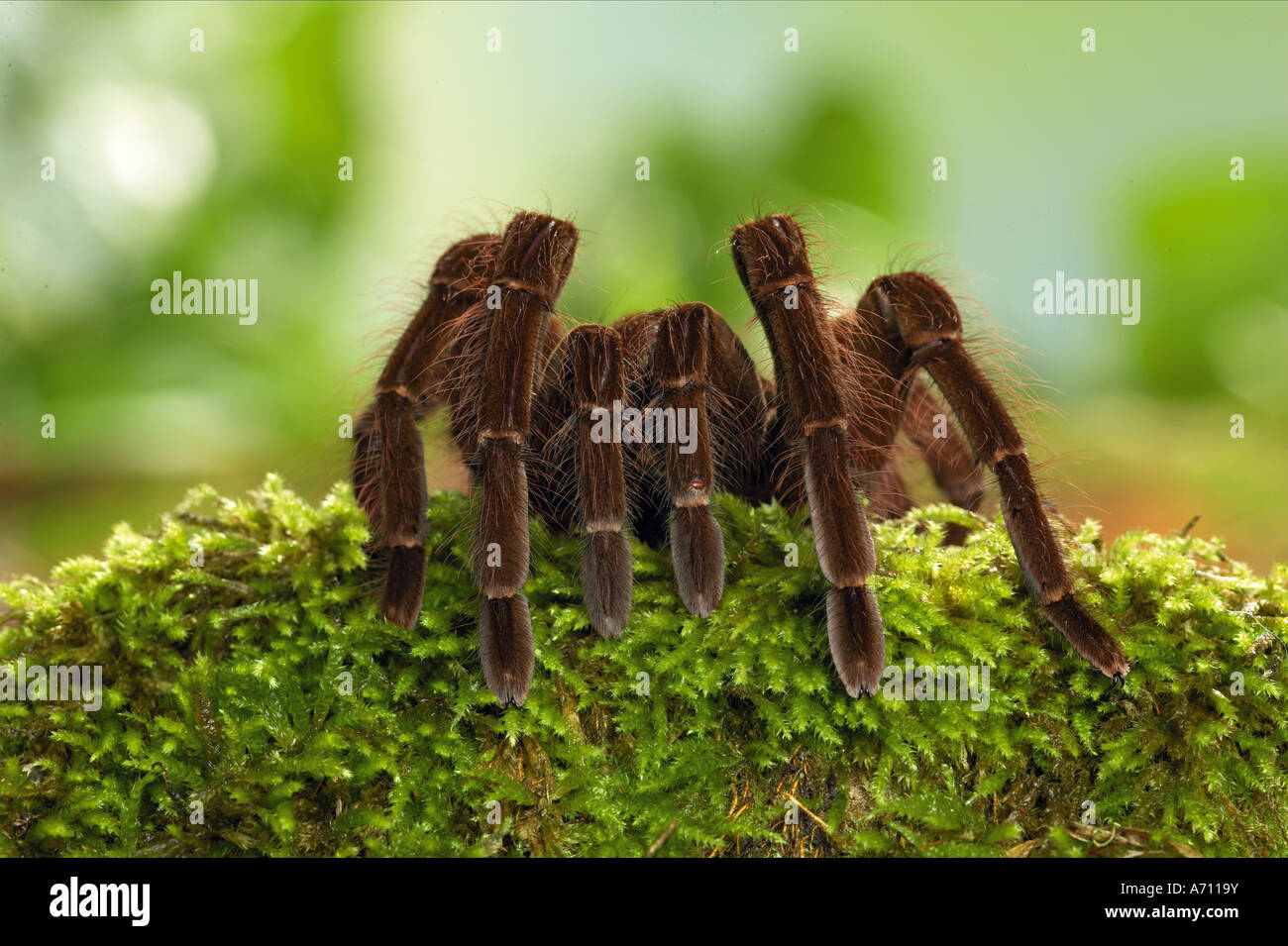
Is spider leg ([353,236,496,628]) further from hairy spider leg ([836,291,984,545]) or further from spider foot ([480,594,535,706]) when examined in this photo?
hairy spider leg ([836,291,984,545])

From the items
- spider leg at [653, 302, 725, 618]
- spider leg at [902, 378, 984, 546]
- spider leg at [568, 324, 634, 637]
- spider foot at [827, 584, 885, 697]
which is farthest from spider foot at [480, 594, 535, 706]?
spider leg at [902, 378, 984, 546]

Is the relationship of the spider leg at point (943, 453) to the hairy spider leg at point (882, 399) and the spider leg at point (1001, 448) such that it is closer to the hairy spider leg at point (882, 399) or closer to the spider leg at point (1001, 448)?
the hairy spider leg at point (882, 399)

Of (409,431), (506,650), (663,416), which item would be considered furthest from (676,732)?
(409,431)

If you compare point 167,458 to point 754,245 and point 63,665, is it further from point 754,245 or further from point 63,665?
point 754,245

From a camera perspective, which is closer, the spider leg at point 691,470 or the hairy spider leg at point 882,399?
the spider leg at point 691,470

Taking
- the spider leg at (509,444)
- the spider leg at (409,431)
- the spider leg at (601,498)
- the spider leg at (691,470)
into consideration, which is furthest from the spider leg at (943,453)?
the spider leg at (409,431)

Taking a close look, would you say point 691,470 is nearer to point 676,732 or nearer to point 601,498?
point 601,498

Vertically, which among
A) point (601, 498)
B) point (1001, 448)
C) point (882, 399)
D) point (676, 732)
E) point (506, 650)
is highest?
point (882, 399)
